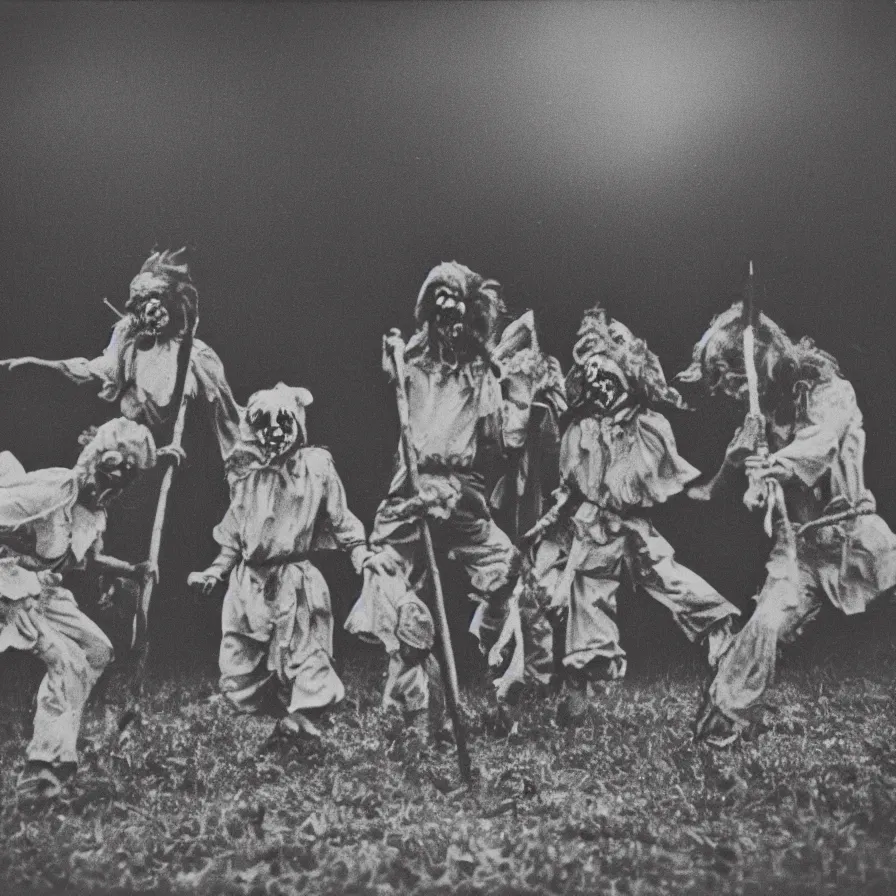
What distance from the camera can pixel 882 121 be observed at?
3768 mm

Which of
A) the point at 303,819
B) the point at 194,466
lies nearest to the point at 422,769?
the point at 303,819

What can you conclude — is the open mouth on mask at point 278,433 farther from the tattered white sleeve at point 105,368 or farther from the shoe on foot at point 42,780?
the shoe on foot at point 42,780

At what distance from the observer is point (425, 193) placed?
3.79m

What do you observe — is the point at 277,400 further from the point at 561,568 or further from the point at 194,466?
the point at 561,568

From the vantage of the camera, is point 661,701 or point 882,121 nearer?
point 661,701

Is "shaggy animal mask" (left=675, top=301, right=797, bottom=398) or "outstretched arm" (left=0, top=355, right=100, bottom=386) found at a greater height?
"shaggy animal mask" (left=675, top=301, right=797, bottom=398)

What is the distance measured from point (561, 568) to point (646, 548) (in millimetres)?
289

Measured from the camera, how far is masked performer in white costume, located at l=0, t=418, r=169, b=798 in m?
3.62

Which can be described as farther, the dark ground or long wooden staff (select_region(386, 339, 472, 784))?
long wooden staff (select_region(386, 339, 472, 784))

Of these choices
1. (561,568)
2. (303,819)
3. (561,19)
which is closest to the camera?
(303,819)

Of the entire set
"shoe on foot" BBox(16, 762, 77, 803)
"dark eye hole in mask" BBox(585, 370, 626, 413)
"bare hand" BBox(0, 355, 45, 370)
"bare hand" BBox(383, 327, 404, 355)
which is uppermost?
"bare hand" BBox(383, 327, 404, 355)

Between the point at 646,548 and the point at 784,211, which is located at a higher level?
the point at 784,211

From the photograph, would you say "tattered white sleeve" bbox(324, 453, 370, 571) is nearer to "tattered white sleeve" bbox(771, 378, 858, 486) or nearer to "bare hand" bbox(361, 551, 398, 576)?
"bare hand" bbox(361, 551, 398, 576)

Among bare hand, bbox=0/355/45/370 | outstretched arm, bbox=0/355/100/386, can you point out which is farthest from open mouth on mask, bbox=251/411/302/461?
bare hand, bbox=0/355/45/370
